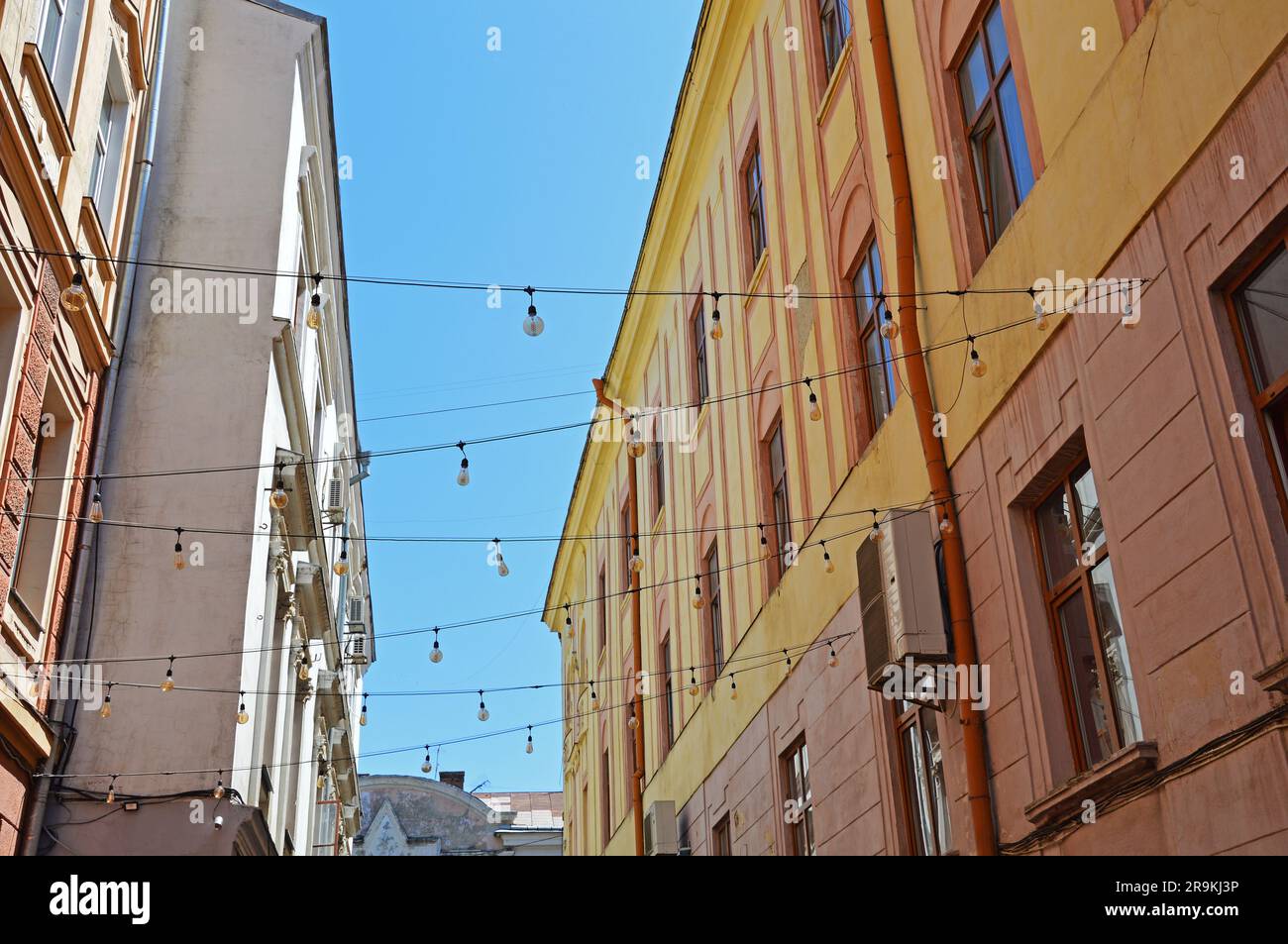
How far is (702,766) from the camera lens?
17.7 metres

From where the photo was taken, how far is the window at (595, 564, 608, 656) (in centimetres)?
2809

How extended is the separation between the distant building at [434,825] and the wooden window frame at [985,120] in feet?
116

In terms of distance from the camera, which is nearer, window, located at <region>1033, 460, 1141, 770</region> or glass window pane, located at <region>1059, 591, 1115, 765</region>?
window, located at <region>1033, 460, 1141, 770</region>

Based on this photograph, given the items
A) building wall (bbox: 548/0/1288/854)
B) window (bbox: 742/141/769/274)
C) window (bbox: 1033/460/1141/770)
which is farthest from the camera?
window (bbox: 742/141/769/274)

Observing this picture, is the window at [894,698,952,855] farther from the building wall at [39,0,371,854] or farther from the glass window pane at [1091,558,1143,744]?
the building wall at [39,0,371,854]

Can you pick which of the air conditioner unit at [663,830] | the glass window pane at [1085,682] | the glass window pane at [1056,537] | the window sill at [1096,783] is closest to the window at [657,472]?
the air conditioner unit at [663,830]

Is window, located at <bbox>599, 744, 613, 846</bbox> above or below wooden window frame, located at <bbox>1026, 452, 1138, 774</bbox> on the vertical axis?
above

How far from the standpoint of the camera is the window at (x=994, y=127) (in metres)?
8.80

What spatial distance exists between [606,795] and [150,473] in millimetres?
16035

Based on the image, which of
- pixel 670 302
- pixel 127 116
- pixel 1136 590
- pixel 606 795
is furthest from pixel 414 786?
pixel 1136 590

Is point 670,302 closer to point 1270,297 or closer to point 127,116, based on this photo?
point 127,116

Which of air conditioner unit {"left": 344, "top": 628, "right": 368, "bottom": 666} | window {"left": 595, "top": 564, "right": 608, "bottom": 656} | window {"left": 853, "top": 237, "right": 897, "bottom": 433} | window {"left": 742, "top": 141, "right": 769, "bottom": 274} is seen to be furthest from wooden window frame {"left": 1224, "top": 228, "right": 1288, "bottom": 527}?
window {"left": 595, "top": 564, "right": 608, "bottom": 656}

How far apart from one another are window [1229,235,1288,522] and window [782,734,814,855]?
7645 millimetres

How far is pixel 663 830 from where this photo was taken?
60.4 ft
